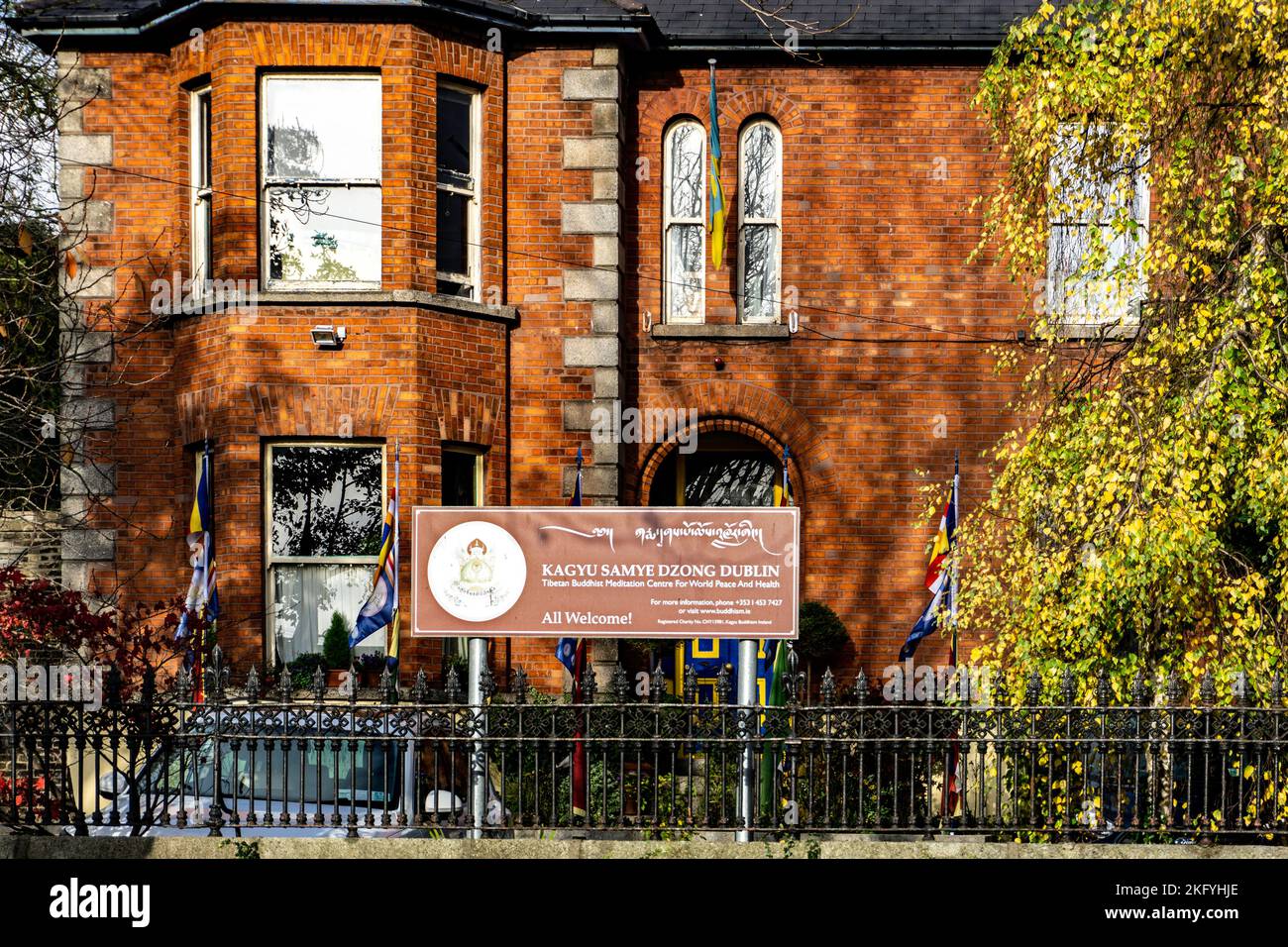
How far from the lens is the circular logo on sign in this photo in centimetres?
1007

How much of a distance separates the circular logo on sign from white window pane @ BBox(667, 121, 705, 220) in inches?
261

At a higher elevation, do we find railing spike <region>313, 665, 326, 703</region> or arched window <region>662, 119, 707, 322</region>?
arched window <region>662, 119, 707, 322</region>

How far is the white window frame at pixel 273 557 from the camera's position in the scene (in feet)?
45.8

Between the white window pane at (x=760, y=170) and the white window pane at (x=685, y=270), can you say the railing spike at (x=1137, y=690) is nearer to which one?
the white window pane at (x=685, y=270)

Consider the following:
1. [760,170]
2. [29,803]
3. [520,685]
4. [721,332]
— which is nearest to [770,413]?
[721,332]

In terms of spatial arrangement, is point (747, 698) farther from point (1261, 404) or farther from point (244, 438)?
point (244, 438)

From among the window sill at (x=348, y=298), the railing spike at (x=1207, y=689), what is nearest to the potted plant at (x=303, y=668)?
the window sill at (x=348, y=298)

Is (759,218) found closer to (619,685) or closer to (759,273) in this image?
(759,273)

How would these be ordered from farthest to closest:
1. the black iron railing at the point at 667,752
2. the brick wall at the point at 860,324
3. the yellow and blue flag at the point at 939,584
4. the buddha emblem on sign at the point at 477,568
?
the brick wall at the point at 860,324
the yellow and blue flag at the point at 939,584
the buddha emblem on sign at the point at 477,568
the black iron railing at the point at 667,752

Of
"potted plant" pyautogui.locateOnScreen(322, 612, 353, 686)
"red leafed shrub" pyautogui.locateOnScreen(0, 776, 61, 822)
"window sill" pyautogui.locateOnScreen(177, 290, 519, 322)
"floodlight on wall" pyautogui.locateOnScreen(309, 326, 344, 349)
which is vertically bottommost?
"red leafed shrub" pyautogui.locateOnScreen(0, 776, 61, 822)

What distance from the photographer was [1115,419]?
32.3 ft

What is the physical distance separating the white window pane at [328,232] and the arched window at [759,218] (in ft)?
13.0

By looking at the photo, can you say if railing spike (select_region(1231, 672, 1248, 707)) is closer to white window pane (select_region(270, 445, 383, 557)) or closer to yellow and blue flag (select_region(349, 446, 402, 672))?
yellow and blue flag (select_region(349, 446, 402, 672))

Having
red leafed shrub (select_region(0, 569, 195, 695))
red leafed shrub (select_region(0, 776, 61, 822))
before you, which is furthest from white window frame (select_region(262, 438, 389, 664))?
red leafed shrub (select_region(0, 776, 61, 822))
